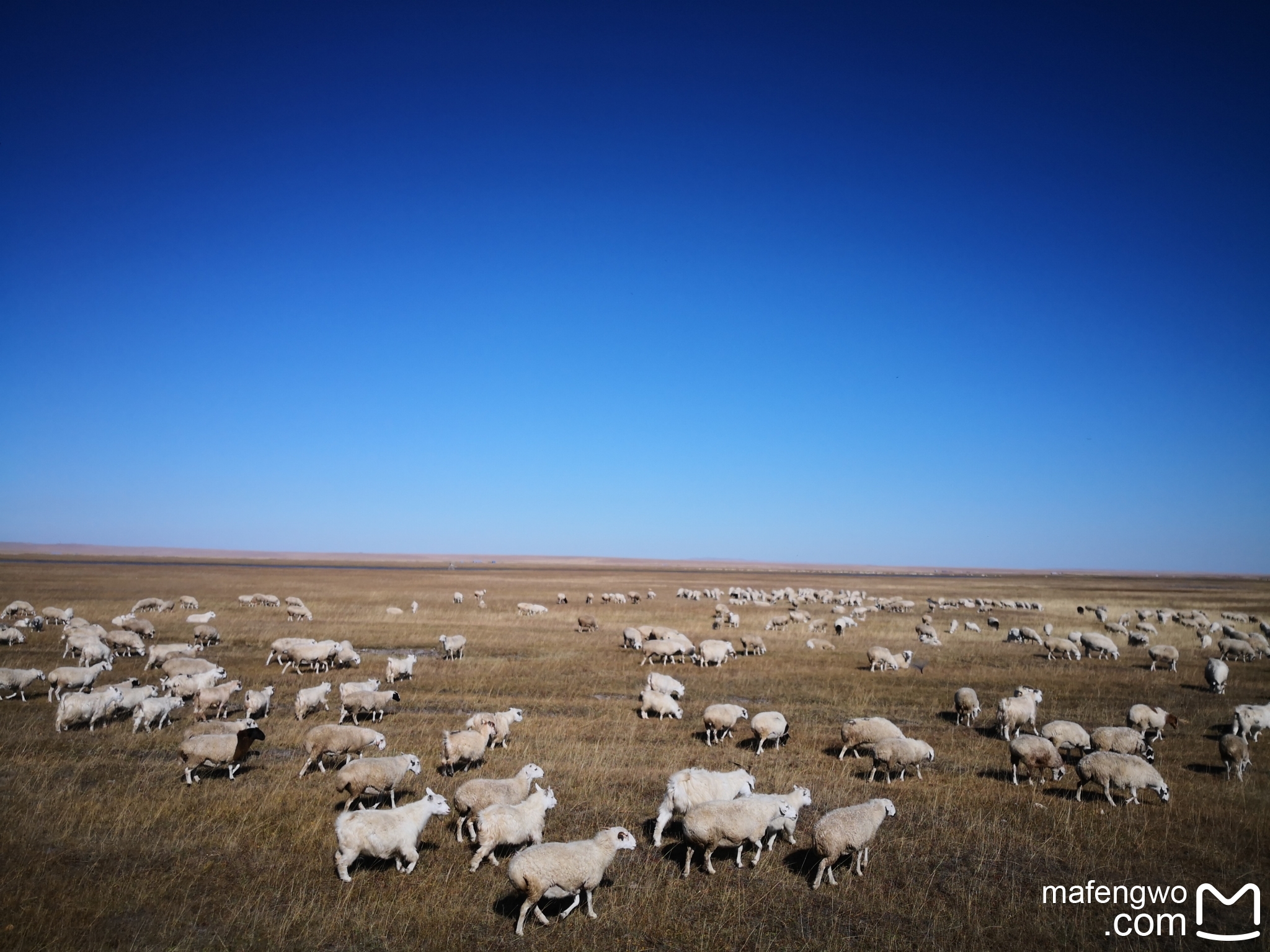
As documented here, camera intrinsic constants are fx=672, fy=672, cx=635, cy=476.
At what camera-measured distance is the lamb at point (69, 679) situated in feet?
57.0

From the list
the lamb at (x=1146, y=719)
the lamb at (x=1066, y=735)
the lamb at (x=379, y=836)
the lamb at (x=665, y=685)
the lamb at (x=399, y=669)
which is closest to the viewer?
the lamb at (x=379, y=836)

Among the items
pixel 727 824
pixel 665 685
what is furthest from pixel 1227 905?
pixel 665 685

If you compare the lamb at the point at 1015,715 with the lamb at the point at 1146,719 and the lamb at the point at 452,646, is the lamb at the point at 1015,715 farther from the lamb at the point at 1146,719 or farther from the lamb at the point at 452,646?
the lamb at the point at 452,646

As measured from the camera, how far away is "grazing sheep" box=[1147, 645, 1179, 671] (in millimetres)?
26109

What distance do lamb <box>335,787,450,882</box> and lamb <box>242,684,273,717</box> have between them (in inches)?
322

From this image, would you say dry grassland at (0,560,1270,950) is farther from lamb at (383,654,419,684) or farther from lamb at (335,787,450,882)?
lamb at (383,654,419,684)

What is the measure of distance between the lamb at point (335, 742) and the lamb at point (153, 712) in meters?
5.02

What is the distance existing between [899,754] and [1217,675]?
56.7ft

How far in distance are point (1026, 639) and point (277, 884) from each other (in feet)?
121

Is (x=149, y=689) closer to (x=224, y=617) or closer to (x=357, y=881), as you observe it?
(x=357, y=881)

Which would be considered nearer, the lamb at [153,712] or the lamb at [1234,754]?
the lamb at [1234,754]

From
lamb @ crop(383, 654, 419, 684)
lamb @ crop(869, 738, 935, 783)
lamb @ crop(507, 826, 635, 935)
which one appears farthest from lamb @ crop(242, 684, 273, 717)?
lamb @ crop(869, 738, 935, 783)

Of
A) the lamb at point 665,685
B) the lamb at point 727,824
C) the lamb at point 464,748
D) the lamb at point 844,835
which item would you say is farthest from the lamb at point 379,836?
the lamb at point 665,685

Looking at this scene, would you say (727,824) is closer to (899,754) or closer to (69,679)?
(899,754)
